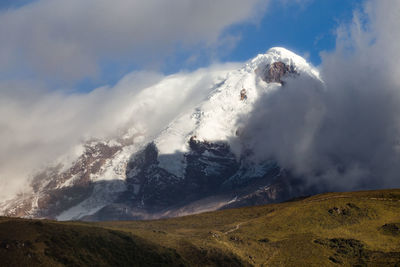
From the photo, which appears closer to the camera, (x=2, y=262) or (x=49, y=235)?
(x=2, y=262)

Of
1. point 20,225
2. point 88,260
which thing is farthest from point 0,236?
point 88,260

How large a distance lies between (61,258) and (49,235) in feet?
57.3

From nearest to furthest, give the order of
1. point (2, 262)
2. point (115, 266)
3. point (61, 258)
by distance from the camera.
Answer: point (2, 262) < point (61, 258) < point (115, 266)

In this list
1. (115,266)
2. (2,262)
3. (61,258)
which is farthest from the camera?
(115,266)

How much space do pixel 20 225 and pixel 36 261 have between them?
101 ft

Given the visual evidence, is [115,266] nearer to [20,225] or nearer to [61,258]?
[61,258]

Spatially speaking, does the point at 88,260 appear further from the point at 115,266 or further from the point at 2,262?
the point at 2,262

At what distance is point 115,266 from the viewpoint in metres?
195

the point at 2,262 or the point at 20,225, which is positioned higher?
the point at 20,225

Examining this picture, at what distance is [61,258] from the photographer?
183 metres

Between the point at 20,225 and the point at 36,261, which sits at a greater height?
the point at 20,225

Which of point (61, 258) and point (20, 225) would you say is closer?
point (61, 258)

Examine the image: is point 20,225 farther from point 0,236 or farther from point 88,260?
point 88,260

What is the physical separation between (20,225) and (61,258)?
92.8 ft
